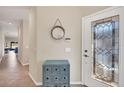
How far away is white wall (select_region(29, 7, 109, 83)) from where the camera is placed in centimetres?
488

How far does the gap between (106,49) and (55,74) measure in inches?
49.2

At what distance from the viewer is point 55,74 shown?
409 centimetres

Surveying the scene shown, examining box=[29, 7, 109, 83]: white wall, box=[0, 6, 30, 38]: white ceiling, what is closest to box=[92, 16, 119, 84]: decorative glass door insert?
box=[29, 7, 109, 83]: white wall

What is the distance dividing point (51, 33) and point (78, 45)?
0.81 metres

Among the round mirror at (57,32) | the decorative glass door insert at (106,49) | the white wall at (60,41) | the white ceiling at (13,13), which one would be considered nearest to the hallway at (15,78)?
the white wall at (60,41)

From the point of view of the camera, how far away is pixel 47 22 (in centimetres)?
489

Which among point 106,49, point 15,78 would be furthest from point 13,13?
point 106,49

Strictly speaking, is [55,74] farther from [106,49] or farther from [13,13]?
[13,13]

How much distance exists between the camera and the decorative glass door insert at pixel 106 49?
142 inches

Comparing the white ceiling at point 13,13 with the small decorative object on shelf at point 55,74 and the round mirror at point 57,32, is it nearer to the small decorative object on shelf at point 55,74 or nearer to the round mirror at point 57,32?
the round mirror at point 57,32

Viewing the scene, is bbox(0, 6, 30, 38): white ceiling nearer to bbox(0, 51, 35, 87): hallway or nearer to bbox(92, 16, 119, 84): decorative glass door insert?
bbox(0, 51, 35, 87): hallway

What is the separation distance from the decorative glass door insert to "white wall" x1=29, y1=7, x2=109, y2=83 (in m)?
0.68
